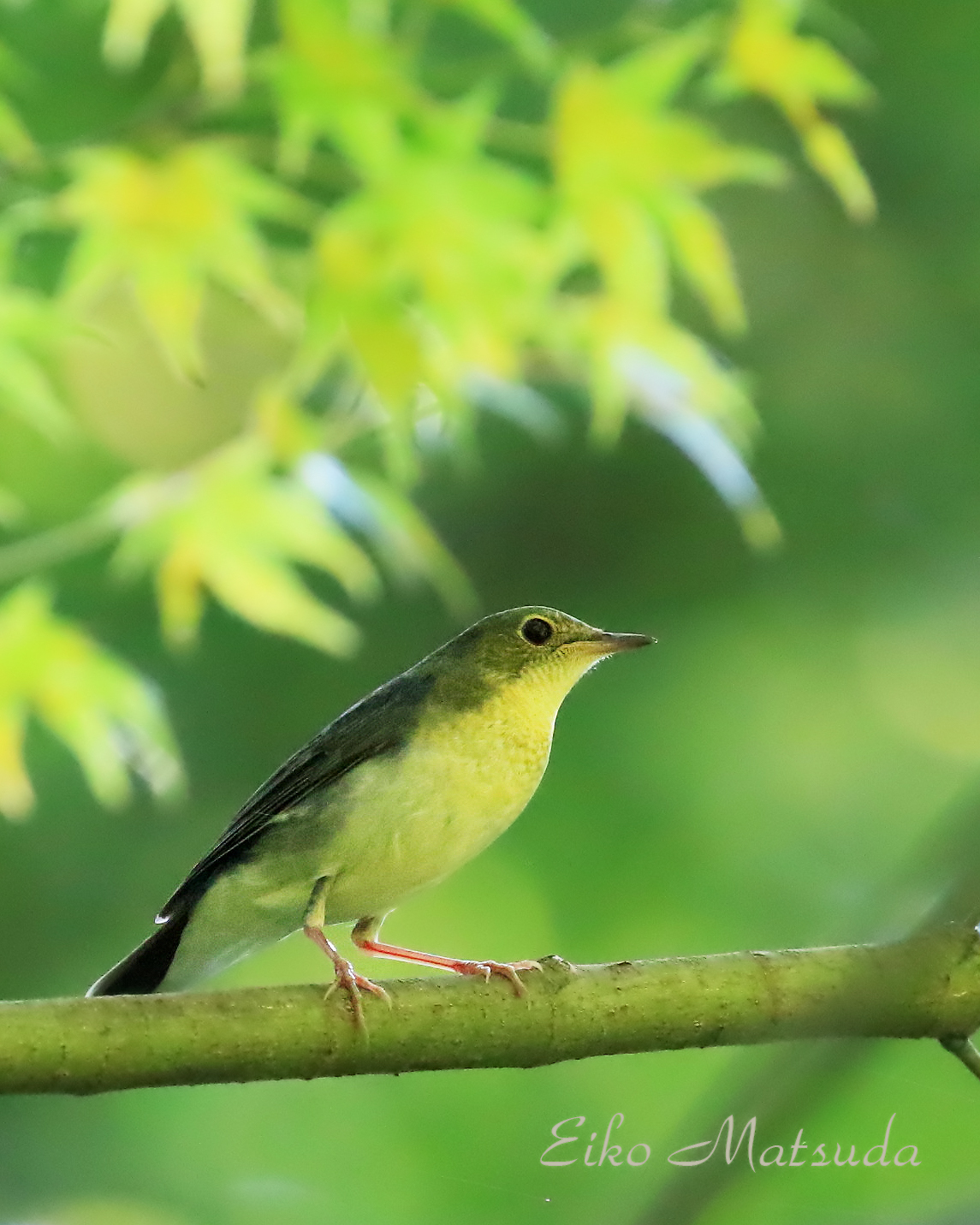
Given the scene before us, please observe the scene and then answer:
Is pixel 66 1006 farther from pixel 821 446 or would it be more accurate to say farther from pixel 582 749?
pixel 821 446

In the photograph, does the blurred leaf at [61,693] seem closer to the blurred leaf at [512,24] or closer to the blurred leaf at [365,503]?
the blurred leaf at [365,503]

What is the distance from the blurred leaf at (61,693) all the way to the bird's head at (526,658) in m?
0.48

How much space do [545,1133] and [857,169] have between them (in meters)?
2.22

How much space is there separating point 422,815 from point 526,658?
0.81ft

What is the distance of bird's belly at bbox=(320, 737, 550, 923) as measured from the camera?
150 cm

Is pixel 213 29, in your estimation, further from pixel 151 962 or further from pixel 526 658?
pixel 151 962

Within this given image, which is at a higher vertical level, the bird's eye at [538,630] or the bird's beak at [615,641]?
the bird's beak at [615,641]

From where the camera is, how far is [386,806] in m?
1.52

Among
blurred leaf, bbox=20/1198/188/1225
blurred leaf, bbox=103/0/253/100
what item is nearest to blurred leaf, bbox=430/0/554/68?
blurred leaf, bbox=103/0/253/100

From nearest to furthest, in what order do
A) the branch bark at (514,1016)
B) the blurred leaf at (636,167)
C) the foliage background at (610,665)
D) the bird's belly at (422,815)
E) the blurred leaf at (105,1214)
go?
1. the branch bark at (514,1016)
2. the bird's belly at (422,815)
3. the blurred leaf at (636,167)
4. the blurred leaf at (105,1214)
5. the foliage background at (610,665)

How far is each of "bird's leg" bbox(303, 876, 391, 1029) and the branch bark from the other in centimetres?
1

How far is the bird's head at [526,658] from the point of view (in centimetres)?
163

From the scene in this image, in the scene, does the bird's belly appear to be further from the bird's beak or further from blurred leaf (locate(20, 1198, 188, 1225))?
blurred leaf (locate(20, 1198, 188, 1225))
